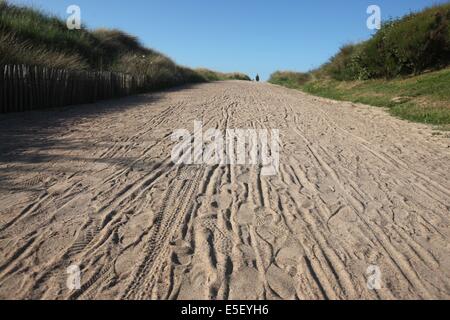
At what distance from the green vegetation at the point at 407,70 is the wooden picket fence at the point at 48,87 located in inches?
393

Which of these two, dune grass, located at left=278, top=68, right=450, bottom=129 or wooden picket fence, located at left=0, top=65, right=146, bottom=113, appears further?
dune grass, located at left=278, top=68, right=450, bottom=129

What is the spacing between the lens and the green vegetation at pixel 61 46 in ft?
41.1

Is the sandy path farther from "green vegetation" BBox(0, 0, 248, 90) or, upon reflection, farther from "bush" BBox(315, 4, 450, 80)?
"bush" BBox(315, 4, 450, 80)

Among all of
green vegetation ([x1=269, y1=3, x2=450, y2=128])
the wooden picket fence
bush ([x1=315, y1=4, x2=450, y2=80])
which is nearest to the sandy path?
the wooden picket fence

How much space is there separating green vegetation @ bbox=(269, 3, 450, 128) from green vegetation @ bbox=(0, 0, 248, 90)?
1012 cm

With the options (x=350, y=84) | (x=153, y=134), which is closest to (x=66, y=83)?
(x=153, y=134)

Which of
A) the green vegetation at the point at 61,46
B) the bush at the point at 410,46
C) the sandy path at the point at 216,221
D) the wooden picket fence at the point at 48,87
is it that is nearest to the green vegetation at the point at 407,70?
the bush at the point at 410,46

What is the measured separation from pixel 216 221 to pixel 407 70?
17679 mm

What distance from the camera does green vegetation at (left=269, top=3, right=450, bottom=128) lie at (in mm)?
12926

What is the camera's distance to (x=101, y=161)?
21.2 feet

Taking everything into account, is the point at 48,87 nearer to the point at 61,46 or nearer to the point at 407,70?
the point at 61,46

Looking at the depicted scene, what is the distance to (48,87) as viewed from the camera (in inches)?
448

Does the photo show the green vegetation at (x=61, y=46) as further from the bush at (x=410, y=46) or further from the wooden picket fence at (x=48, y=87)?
the bush at (x=410, y=46)
